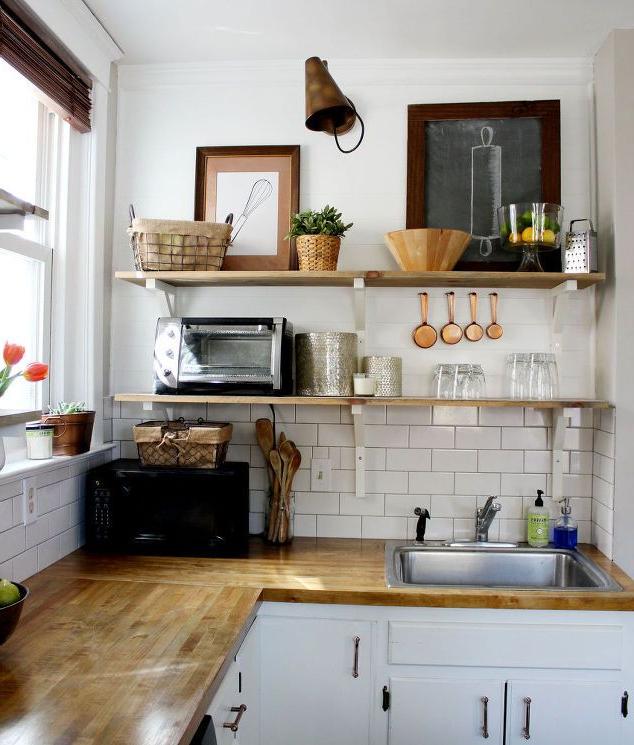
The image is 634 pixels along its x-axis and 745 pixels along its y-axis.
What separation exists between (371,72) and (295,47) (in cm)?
31

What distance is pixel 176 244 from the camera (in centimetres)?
230

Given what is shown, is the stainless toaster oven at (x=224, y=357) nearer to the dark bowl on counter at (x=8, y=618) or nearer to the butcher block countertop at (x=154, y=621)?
the butcher block countertop at (x=154, y=621)

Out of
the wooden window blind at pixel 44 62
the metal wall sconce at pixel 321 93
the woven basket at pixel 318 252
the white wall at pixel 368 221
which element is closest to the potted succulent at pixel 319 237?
the woven basket at pixel 318 252

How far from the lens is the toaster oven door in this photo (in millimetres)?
2273

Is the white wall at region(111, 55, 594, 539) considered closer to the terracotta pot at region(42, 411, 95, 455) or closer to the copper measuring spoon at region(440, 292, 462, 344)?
the copper measuring spoon at region(440, 292, 462, 344)

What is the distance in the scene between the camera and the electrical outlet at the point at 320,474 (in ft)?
8.29

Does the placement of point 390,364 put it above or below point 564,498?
above

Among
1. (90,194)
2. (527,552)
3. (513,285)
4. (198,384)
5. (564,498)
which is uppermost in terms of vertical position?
(90,194)

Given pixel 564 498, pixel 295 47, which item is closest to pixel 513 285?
pixel 564 498

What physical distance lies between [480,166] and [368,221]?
473mm

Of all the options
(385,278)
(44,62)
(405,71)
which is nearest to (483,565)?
(385,278)

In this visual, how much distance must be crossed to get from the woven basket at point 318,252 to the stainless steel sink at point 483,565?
1044mm

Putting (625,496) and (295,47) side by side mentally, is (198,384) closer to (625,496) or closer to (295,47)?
(295,47)

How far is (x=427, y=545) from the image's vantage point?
2.42 meters
